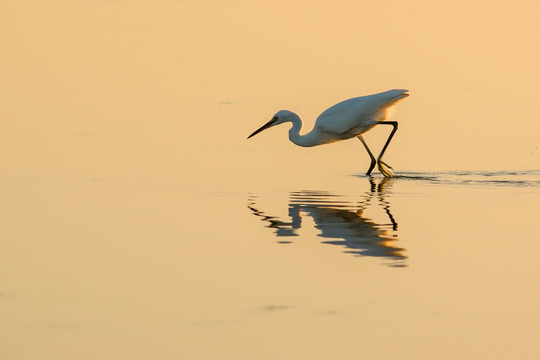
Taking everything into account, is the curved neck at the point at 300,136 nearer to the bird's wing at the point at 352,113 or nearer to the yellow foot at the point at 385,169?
the bird's wing at the point at 352,113

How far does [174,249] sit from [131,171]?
19.0 ft

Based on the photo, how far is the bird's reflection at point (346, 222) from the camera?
437 inches

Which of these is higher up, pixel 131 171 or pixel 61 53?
pixel 61 53

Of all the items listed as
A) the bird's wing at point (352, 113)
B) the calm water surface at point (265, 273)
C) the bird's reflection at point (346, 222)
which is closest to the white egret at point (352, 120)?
the bird's wing at point (352, 113)

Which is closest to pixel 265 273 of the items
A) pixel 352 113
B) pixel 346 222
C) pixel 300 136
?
pixel 346 222

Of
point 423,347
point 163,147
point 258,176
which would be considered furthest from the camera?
point 163,147

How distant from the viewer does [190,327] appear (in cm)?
840

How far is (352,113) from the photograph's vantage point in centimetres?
1736

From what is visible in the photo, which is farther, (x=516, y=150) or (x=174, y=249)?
(x=516, y=150)

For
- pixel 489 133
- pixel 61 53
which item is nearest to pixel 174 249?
pixel 489 133

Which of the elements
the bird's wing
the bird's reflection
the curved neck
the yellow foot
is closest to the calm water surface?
the bird's reflection

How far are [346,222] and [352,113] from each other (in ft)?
16.1

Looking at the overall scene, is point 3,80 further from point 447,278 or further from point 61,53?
point 447,278

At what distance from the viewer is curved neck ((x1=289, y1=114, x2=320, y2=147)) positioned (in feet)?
58.6
